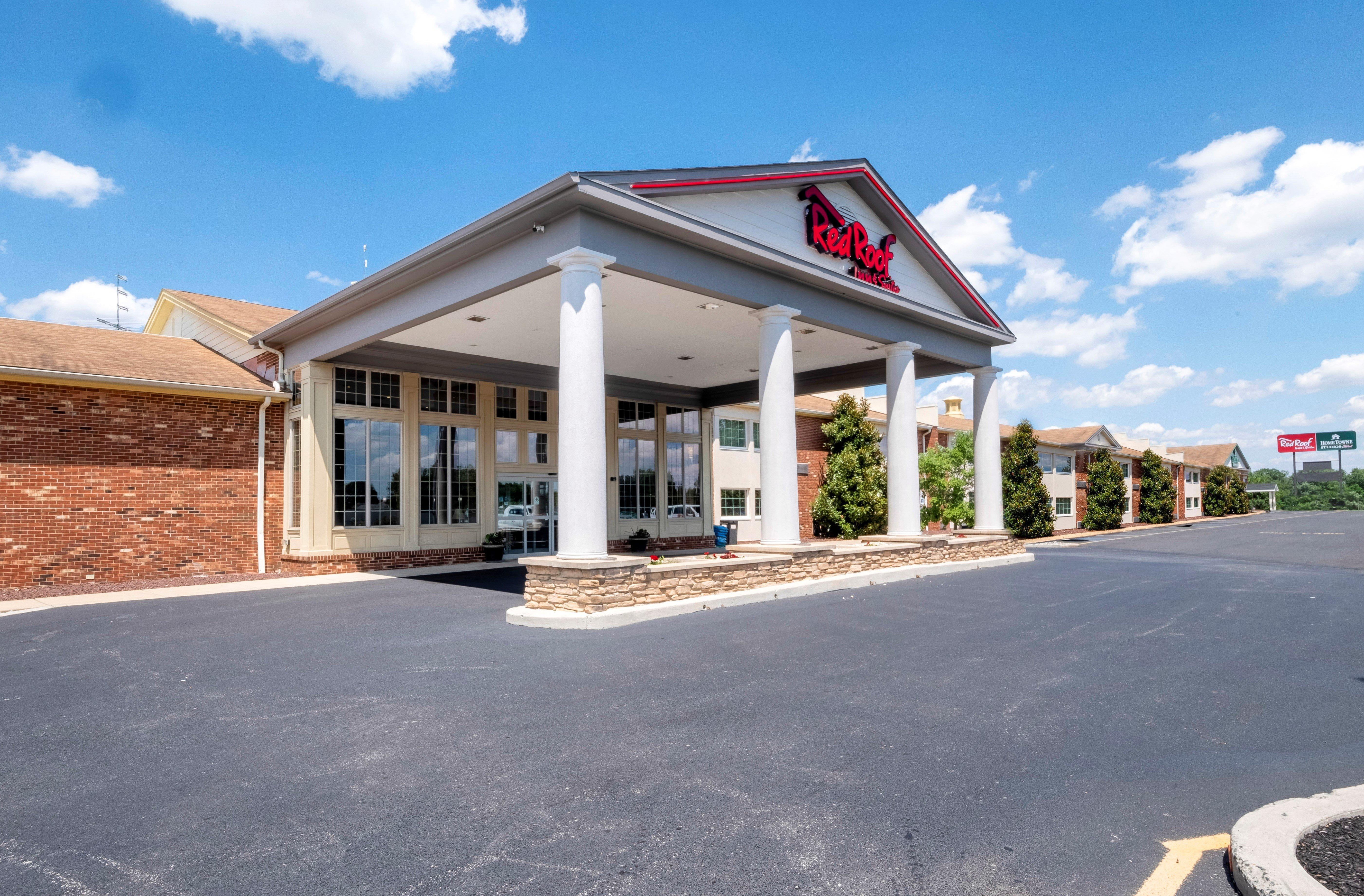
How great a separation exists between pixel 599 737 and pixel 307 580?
1149cm

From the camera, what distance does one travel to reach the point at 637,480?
21.7 meters

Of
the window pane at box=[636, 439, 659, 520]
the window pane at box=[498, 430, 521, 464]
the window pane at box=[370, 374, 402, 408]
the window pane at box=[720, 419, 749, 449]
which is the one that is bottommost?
the window pane at box=[636, 439, 659, 520]

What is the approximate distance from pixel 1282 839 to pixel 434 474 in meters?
16.2

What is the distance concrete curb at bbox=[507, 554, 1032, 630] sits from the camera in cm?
898

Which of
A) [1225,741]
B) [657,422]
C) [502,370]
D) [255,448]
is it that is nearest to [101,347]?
[255,448]

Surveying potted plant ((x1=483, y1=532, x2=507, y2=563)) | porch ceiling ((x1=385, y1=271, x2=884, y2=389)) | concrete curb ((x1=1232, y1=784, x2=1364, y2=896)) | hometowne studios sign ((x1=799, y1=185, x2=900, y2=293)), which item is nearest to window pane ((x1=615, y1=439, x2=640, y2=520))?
porch ceiling ((x1=385, y1=271, x2=884, y2=389))

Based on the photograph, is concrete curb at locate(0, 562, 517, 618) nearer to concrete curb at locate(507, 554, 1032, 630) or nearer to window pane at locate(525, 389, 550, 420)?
window pane at locate(525, 389, 550, 420)

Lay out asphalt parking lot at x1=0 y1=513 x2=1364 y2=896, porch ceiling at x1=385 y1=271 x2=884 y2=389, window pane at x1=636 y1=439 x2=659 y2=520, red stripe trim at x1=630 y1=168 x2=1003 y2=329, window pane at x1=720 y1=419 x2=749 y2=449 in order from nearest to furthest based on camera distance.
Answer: asphalt parking lot at x1=0 y1=513 x2=1364 y2=896
red stripe trim at x1=630 y1=168 x2=1003 y2=329
porch ceiling at x1=385 y1=271 x2=884 y2=389
window pane at x1=636 y1=439 x2=659 y2=520
window pane at x1=720 y1=419 x2=749 y2=449

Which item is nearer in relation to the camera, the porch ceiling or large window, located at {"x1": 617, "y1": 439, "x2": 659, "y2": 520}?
the porch ceiling

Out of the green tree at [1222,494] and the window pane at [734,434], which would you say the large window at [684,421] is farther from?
the green tree at [1222,494]

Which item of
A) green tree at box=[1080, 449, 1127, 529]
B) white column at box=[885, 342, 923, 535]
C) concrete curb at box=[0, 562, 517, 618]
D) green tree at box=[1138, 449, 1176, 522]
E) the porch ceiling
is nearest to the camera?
concrete curb at box=[0, 562, 517, 618]

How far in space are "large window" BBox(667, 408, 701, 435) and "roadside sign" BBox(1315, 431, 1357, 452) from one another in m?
110

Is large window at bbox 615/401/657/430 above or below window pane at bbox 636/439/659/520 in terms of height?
above

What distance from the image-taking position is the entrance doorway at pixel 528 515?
61.1 ft
